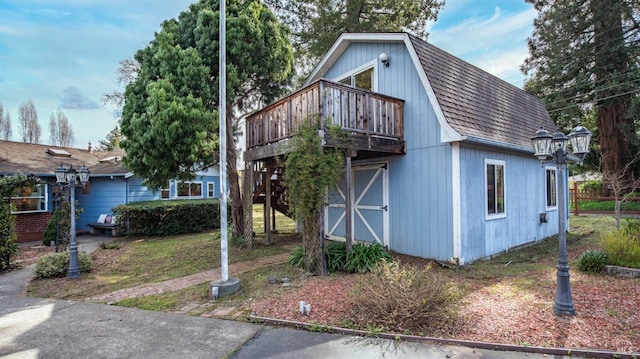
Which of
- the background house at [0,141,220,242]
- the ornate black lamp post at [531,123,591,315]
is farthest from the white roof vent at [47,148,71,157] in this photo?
the ornate black lamp post at [531,123,591,315]

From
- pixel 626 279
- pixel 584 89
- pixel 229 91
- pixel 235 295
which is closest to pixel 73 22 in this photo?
pixel 229 91

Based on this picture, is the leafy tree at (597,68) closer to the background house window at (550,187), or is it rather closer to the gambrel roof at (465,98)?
the background house window at (550,187)

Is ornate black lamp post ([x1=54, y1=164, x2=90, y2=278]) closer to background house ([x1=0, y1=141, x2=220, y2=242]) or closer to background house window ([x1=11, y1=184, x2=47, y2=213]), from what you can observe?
background house ([x1=0, y1=141, x2=220, y2=242])

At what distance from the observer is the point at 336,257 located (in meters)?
6.81

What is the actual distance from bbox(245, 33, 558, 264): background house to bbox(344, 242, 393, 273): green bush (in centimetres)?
94

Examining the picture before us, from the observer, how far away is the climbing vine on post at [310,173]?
6027 millimetres

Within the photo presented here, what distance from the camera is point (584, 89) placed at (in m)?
17.7

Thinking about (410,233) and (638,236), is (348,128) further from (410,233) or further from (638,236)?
(638,236)

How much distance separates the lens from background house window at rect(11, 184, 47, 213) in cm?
1249

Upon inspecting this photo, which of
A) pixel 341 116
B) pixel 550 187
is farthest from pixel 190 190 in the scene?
pixel 550 187

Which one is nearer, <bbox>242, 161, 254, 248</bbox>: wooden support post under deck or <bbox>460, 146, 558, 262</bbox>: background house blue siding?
<bbox>460, 146, 558, 262</bbox>: background house blue siding

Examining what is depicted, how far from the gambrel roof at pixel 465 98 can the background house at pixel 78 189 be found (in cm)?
910

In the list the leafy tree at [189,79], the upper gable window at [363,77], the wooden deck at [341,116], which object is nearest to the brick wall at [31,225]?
the leafy tree at [189,79]

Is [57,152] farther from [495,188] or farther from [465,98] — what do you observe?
[495,188]
